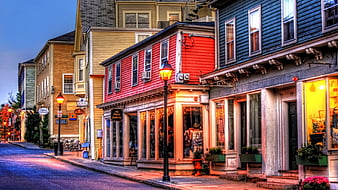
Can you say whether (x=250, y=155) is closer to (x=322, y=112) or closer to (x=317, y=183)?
(x=322, y=112)

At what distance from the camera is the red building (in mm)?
24156

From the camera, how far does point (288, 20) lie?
60.3 feet

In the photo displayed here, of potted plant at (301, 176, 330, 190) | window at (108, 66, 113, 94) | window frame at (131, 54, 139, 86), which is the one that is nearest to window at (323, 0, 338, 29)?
potted plant at (301, 176, 330, 190)

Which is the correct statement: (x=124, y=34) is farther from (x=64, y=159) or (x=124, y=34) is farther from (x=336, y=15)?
(x=336, y=15)

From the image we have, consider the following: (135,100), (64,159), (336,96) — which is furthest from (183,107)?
(64,159)

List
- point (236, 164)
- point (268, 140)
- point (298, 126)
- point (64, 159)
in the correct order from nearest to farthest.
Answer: point (298, 126) → point (268, 140) → point (236, 164) → point (64, 159)

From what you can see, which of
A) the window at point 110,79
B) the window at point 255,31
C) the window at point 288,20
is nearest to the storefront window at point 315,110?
the window at point 288,20

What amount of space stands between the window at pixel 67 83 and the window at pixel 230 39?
3774cm

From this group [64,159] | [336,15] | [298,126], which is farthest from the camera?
[64,159]

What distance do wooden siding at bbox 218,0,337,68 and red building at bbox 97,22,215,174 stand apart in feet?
5.26

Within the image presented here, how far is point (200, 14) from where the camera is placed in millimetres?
43594

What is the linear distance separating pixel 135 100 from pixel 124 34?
10.8 m

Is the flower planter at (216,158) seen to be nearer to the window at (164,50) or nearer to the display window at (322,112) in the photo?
the window at (164,50)

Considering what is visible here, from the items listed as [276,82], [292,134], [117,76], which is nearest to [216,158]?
[292,134]
